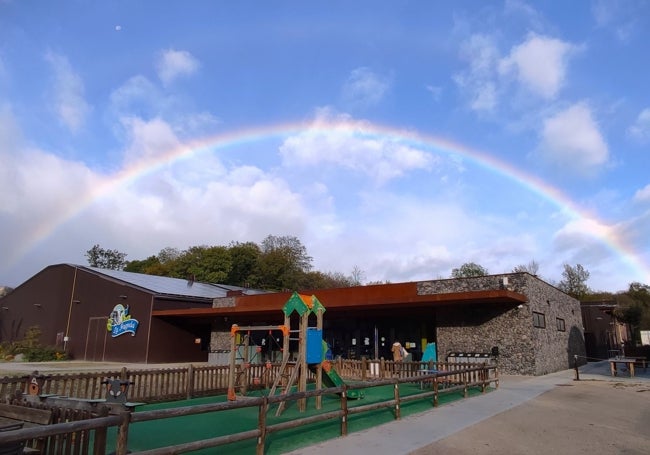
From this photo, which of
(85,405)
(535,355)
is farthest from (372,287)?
(85,405)

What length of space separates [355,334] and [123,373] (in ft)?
56.5

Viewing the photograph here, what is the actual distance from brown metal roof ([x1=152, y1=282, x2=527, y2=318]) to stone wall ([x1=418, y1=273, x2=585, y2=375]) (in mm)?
803

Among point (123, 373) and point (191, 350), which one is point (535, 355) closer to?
point (123, 373)

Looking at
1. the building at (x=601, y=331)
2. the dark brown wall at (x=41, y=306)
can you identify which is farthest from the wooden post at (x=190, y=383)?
the dark brown wall at (x=41, y=306)

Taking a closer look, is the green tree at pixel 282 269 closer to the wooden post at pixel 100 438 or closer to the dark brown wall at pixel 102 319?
the dark brown wall at pixel 102 319

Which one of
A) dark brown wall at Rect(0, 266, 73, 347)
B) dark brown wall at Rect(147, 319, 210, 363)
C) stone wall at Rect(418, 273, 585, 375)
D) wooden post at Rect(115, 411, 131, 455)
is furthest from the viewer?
dark brown wall at Rect(0, 266, 73, 347)

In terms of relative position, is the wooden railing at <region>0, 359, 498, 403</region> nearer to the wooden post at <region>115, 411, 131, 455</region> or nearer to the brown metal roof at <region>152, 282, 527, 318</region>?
the brown metal roof at <region>152, 282, 527, 318</region>

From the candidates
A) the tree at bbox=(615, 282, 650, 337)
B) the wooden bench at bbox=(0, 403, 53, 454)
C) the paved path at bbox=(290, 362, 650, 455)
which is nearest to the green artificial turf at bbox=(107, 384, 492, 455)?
the paved path at bbox=(290, 362, 650, 455)

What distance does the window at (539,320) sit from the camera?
20936 millimetres

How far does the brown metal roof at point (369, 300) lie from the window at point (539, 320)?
1369mm

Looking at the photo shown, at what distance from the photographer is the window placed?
20936 millimetres

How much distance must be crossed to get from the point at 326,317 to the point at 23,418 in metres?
22.9

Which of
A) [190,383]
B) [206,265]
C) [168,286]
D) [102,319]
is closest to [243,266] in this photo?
[206,265]

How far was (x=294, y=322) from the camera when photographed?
92.6ft
